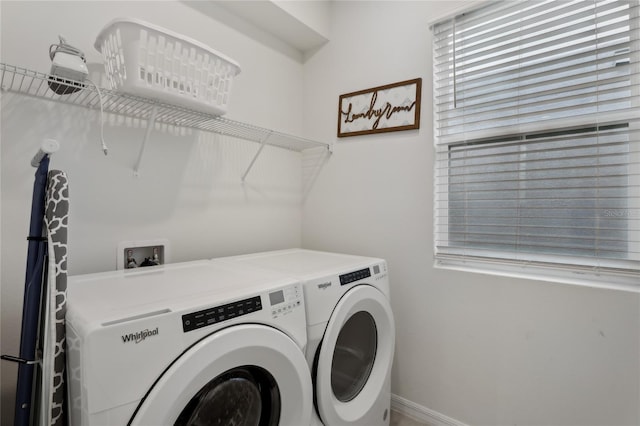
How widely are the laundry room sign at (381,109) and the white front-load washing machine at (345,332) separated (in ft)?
2.72

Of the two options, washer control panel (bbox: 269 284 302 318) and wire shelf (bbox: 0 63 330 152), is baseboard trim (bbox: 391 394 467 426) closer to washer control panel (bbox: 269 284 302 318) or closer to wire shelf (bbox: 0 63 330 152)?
washer control panel (bbox: 269 284 302 318)

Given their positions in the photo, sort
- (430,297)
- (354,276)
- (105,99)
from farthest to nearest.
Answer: (430,297)
(354,276)
(105,99)

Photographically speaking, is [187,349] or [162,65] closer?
[187,349]

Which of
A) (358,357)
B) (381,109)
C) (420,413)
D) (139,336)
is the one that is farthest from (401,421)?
(381,109)

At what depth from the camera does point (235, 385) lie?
0.99 meters

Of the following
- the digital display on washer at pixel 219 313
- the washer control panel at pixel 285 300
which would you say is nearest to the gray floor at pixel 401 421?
the washer control panel at pixel 285 300

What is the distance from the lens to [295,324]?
109cm

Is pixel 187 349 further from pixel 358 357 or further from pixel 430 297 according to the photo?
pixel 430 297

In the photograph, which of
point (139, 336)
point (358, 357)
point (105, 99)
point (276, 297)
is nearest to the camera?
point (139, 336)

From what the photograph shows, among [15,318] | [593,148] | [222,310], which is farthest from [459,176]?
[15,318]

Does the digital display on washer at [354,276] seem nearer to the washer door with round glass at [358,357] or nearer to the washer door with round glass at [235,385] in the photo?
the washer door with round glass at [358,357]

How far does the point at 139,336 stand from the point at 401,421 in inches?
63.5

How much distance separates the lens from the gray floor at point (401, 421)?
175cm

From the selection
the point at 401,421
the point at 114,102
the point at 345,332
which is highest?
the point at 114,102
